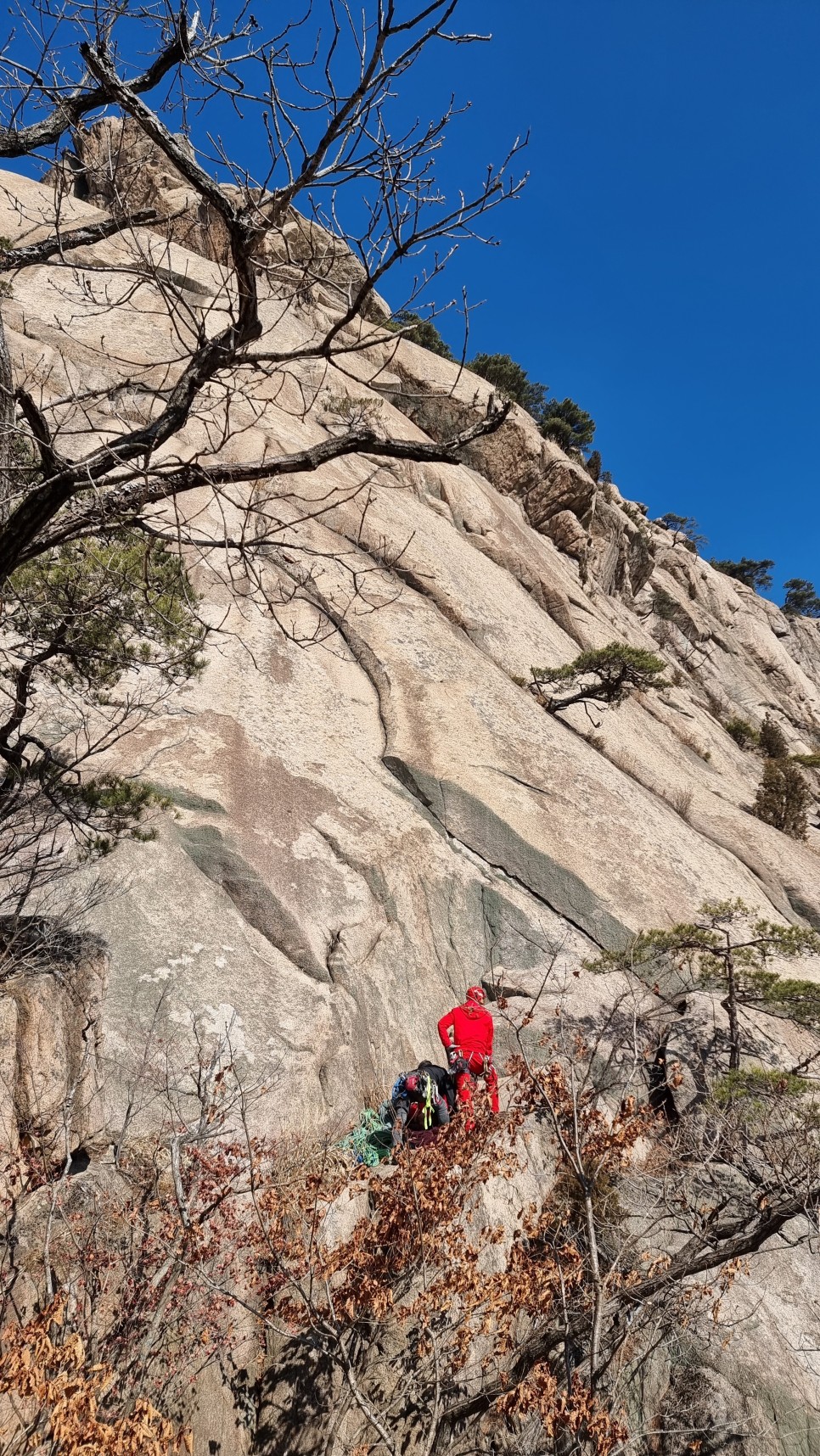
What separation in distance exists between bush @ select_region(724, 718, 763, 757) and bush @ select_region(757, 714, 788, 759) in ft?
1.27

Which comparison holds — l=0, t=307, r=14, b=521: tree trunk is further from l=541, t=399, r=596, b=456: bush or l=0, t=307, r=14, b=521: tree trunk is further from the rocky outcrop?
l=541, t=399, r=596, b=456: bush

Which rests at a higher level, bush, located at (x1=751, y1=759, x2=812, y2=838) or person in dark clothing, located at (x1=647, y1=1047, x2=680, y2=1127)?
bush, located at (x1=751, y1=759, x2=812, y2=838)

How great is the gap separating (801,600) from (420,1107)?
65.3 metres

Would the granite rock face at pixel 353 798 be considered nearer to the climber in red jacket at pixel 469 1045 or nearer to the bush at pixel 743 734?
the climber in red jacket at pixel 469 1045

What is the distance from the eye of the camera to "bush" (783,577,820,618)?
62.2 meters

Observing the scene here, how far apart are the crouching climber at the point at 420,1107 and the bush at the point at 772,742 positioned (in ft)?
82.4

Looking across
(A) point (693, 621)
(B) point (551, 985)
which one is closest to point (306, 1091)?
(B) point (551, 985)

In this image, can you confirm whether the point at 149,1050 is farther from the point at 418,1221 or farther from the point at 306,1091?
the point at 418,1221

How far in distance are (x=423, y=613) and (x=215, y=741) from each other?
6.47m

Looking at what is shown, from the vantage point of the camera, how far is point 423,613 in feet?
53.0

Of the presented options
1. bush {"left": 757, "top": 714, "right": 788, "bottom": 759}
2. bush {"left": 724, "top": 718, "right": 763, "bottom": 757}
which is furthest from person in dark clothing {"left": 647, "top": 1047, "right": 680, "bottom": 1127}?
bush {"left": 724, "top": 718, "right": 763, "bottom": 757}

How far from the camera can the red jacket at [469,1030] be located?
7863mm

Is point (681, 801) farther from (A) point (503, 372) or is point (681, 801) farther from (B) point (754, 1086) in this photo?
(A) point (503, 372)

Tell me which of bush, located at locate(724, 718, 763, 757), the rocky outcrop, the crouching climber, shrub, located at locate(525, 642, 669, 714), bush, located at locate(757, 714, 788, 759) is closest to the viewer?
the rocky outcrop
